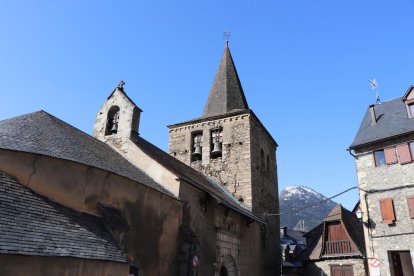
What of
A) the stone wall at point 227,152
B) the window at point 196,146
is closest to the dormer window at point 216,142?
the stone wall at point 227,152

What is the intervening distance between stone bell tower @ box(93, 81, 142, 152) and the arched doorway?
660 centimetres

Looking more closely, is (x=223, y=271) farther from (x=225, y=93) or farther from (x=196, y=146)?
Answer: (x=225, y=93)

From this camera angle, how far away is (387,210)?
53.6ft

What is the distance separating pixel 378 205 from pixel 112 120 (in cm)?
1330

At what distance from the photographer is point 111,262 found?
823cm

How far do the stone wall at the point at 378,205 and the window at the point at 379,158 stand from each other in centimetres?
16

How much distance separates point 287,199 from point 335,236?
398 ft

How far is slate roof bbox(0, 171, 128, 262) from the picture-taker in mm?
6969

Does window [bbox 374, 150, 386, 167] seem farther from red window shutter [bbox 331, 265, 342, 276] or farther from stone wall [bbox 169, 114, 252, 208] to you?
red window shutter [bbox 331, 265, 342, 276]

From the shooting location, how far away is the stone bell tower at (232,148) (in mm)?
20406


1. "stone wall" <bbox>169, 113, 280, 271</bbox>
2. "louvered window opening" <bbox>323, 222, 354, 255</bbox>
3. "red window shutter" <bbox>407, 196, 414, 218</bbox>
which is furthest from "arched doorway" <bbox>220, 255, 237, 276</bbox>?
"louvered window opening" <bbox>323, 222, 354, 255</bbox>

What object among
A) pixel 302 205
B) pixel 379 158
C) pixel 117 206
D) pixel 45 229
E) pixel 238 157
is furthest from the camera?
pixel 302 205

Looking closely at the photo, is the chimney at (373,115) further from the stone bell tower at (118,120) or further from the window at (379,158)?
the stone bell tower at (118,120)

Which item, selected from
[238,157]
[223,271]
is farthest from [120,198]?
[238,157]
